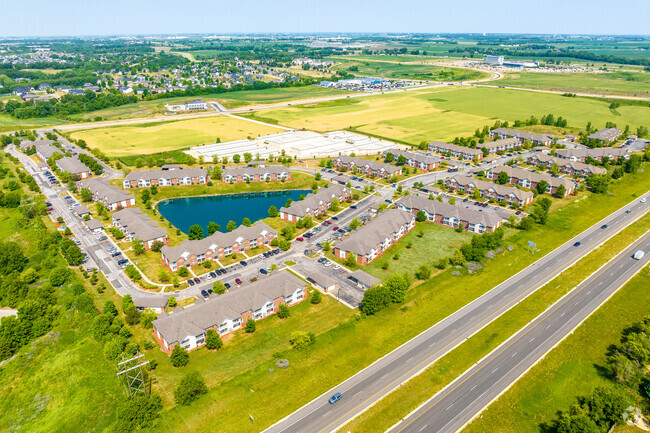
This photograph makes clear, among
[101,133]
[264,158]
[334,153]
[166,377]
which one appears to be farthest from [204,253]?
[101,133]

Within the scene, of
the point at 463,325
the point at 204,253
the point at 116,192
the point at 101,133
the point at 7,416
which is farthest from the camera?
the point at 101,133

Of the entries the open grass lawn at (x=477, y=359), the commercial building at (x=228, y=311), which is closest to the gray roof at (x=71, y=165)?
the commercial building at (x=228, y=311)

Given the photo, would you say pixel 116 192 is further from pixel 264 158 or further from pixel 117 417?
pixel 117 417

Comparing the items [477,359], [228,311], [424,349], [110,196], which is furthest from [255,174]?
[477,359]

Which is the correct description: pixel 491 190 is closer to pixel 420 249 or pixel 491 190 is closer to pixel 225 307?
pixel 420 249

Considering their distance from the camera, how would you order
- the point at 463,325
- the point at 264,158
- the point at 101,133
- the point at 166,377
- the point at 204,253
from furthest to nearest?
the point at 101,133
the point at 264,158
the point at 204,253
the point at 463,325
the point at 166,377

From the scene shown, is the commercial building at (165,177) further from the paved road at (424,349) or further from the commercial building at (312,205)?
the paved road at (424,349)

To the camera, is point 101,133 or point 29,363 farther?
point 101,133
